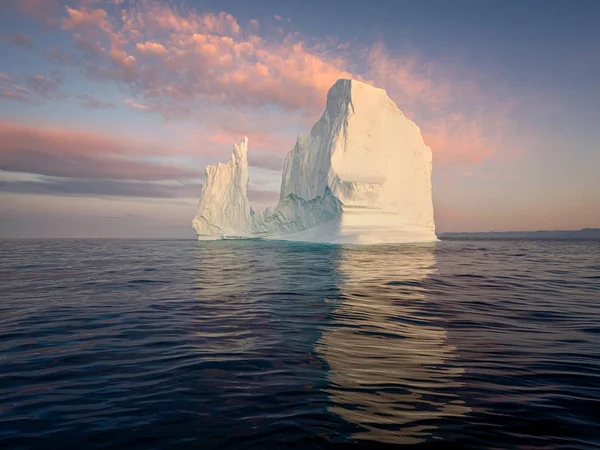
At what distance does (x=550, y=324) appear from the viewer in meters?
5.75

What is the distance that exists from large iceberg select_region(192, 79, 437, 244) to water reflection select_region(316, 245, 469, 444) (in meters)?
27.2

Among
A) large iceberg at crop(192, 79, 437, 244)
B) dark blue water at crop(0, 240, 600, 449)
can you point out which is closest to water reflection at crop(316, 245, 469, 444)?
dark blue water at crop(0, 240, 600, 449)

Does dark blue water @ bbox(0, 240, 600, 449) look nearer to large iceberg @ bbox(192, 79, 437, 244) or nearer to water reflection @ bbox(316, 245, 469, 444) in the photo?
water reflection @ bbox(316, 245, 469, 444)

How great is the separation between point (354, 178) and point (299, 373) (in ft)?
107

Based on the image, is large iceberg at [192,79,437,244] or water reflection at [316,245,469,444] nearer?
water reflection at [316,245,469,444]

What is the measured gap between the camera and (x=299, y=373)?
3.66m

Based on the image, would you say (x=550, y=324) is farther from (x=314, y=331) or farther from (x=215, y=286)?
(x=215, y=286)

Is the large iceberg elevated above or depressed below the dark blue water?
above

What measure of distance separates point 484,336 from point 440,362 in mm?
1499

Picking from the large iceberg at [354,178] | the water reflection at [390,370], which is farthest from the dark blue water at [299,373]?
the large iceberg at [354,178]

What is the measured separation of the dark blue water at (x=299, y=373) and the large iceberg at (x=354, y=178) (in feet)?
89.4

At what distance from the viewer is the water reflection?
8.89ft

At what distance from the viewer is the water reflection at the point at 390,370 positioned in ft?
8.89

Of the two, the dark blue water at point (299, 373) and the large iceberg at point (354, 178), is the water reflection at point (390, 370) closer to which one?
the dark blue water at point (299, 373)
